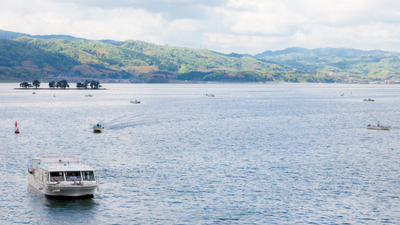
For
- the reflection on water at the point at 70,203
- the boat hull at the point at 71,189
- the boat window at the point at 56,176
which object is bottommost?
the reflection on water at the point at 70,203

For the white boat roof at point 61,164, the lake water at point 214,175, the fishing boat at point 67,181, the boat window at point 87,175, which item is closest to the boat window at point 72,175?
the fishing boat at point 67,181

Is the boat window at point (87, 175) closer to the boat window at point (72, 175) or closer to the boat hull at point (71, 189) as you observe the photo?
the boat window at point (72, 175)

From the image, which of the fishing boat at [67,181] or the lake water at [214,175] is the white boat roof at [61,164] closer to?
the fishing boat at [67,181]

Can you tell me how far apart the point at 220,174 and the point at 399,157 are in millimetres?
44198

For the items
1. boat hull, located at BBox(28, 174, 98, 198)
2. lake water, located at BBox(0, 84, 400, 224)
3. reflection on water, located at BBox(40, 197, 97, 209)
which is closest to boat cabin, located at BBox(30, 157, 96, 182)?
boat hull, located at BBox(28, 174, 98, 198)

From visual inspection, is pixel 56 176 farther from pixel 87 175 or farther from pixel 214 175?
pixel 214 175

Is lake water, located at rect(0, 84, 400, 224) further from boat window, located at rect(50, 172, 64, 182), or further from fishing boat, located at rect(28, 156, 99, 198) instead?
boat window, located at rect(50, 172, 64, 182)

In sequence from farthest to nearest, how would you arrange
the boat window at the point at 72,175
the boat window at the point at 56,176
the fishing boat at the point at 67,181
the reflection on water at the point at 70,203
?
the boat window at the point at 56,176 < the boat window at the point at 72,175 < the fishing boat at the point at 67,181 < the reflection on water at the point at 70,203

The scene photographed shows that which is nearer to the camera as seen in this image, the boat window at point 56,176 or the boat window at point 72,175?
the boat window at point 72,175

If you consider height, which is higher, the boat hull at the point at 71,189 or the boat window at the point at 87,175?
the boat window at the point at 87,175

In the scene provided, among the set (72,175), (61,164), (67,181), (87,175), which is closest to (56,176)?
(67,181)

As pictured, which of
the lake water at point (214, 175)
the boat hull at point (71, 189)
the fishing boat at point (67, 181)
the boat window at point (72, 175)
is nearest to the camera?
the lake water at point (214, 175)

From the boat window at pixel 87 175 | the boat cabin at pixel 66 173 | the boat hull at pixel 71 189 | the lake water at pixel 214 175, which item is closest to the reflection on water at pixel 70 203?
the lake water at pixel 214 175

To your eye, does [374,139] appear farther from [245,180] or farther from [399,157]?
[245,180]
